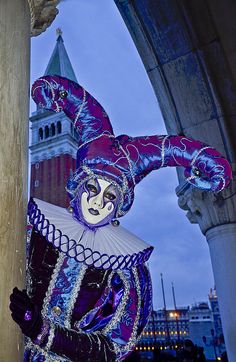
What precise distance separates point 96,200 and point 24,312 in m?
0.63

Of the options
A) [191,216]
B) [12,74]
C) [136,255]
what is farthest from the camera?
[191,216]

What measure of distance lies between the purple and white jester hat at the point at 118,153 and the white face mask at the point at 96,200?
33 millimetres

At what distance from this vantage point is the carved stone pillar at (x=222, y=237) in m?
3.22

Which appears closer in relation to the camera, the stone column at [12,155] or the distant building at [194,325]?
the stone column at [12,155]

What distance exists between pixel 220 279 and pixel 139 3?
2.97 meters

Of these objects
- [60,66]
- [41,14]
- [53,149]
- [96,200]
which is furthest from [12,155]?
[53,149]

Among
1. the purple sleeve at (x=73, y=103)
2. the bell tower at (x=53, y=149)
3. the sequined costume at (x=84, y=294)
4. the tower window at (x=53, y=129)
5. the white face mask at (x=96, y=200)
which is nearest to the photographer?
the sequined costume at (x=84, y=294)

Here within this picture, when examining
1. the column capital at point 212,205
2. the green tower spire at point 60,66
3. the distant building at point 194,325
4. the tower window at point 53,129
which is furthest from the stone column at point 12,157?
the tower window at point 53,129

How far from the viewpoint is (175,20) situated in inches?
157

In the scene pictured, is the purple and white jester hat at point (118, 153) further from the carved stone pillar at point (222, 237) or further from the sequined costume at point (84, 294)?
the carved stone pillar at point (222, 237)

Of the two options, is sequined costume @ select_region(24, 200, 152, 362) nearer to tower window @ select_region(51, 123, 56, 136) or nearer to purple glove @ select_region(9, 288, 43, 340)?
purple glove @ select_region(9, 288, 43, 340)

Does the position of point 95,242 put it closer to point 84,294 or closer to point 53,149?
point 84,294

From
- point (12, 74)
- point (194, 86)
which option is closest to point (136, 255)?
point (12, 74)

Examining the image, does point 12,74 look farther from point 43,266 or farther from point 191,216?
point 191,216
